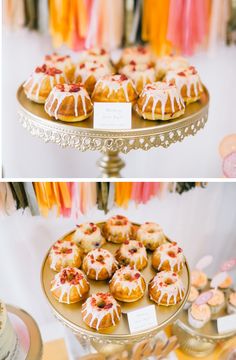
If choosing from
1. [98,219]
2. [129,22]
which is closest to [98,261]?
[98,219]

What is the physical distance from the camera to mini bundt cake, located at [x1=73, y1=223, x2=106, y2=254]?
46.5 inches

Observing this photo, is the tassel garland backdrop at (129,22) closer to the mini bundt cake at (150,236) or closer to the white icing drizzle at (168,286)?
the mini bundt cake at (150,236)

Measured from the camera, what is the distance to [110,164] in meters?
1.27

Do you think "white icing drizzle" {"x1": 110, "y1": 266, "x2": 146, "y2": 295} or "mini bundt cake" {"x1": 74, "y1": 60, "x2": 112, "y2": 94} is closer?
"white icing drizzle" {"x1": 110, "y1": 266, "x2": 146, "y2": 295}

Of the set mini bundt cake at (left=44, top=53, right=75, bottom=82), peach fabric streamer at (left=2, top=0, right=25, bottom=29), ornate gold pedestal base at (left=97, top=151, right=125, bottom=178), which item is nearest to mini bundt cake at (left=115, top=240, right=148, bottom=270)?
ornate gold pedestal base at (left=97, top=151, right=125, bottom=178)

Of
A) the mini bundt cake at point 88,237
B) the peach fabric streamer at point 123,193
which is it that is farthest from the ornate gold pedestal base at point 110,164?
the mini bundt cake at point 88,237

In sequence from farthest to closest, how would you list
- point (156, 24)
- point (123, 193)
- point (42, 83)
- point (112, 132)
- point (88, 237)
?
point (156, 24), point (123, 193), point (88, 237), point (42, 83), point (112, 132)

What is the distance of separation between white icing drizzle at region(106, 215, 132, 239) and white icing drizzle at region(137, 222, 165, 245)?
3 cm

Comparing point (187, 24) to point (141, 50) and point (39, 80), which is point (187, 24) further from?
point (39, 80)

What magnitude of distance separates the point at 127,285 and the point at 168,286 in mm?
86

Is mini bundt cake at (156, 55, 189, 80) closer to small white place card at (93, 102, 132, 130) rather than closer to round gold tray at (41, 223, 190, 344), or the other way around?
small white place card at (93, 102, 132, 130)

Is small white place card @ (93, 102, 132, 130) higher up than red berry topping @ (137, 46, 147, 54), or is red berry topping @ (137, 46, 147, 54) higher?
red berry topping @ (137, 46, 147, 54)

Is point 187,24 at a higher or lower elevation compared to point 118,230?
higher

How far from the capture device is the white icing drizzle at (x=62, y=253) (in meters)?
1.11
